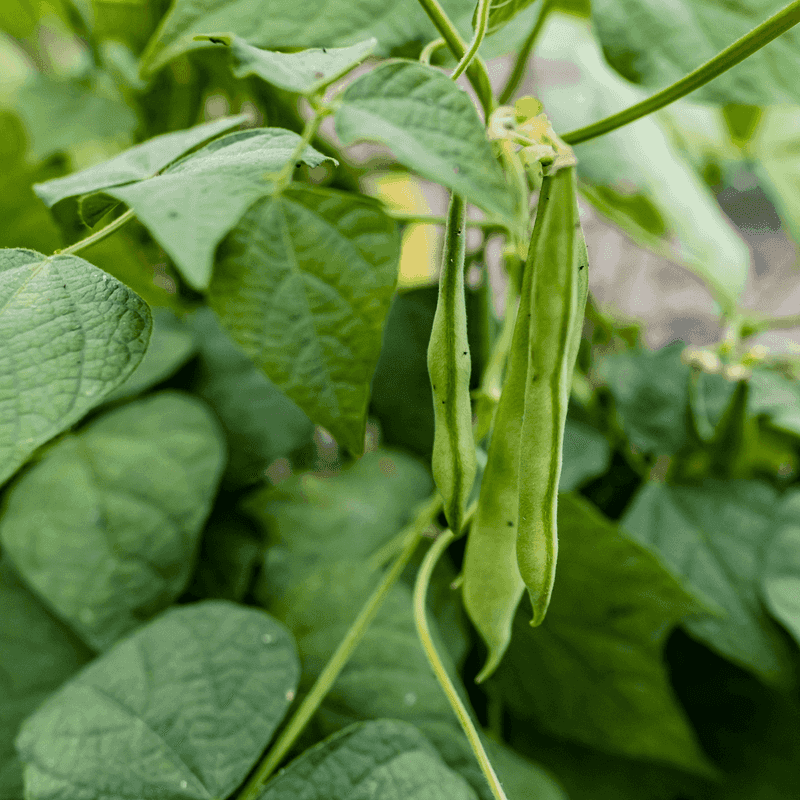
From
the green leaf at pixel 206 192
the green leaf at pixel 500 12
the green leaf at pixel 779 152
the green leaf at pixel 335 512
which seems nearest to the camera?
the green leaf at pixel 206 192

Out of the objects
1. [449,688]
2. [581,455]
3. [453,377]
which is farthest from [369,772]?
[581,455]

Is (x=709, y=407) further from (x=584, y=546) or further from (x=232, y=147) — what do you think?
(x=232, y=147)

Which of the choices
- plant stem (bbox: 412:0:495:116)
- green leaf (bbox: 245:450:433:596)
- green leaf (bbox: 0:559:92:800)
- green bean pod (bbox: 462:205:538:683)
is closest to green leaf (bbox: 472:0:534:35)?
plant stem (bbox: 412:0:495:116)

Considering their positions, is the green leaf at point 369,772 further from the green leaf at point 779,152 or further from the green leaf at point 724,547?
the green leaf at point 779,152

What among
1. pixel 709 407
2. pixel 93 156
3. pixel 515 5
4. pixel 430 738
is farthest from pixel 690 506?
pixel 93 156

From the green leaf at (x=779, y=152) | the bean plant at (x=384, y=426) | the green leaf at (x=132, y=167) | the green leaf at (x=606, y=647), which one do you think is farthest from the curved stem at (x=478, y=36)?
the green leaf at (x=779, y=152)
